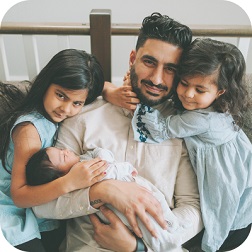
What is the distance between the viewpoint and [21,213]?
1.25m

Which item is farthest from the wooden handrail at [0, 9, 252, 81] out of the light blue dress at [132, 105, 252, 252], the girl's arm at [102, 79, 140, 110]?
the light blue dress at [132, 105, 252, 252]

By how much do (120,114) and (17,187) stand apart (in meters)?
0.49

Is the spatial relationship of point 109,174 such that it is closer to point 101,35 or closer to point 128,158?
point 128,158

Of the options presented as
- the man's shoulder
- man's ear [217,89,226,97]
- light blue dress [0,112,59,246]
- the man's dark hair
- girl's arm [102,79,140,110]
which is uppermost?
the man's dark hair

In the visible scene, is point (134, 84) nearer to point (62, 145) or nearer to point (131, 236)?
point (62, 145)

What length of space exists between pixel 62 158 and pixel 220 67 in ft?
2.11

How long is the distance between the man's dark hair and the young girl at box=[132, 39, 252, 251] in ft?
0.16

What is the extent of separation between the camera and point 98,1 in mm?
2824

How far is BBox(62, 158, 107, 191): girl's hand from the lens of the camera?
1103 mm

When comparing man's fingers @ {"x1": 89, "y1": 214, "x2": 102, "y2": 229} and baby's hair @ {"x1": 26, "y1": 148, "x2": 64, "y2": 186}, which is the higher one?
baby's hair @ {"x1": 26, "y1": 148, "x2": 64, "y2": 186}

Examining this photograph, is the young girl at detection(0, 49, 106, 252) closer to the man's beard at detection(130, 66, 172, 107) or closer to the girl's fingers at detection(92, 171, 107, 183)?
the girl's fingers at detection(92, 171, 107, 183)

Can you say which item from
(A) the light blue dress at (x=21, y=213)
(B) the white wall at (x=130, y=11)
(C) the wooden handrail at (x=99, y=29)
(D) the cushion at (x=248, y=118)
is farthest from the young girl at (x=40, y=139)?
(B) the white wall at (x=130, y=11)

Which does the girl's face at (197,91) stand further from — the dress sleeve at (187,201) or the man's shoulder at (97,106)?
the man's shoulder at (97,106)

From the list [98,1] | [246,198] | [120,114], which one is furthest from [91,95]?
[98,1]
